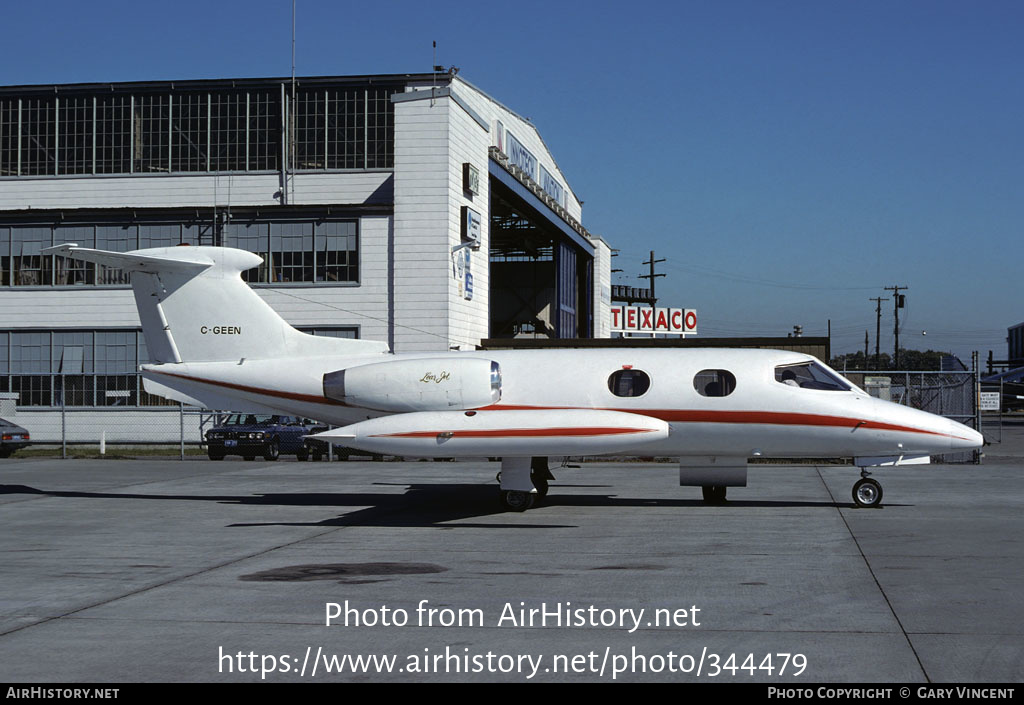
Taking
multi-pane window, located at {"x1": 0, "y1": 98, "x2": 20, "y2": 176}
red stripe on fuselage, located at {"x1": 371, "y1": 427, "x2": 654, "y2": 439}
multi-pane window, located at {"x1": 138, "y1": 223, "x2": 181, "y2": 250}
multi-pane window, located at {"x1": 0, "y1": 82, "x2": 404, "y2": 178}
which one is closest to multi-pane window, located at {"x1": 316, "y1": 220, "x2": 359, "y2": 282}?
multi-pane window, located at {"x1": 0, "y1": 82, "x2": 404, "y2": 178}

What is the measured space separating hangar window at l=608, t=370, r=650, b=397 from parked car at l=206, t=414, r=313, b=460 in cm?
1794

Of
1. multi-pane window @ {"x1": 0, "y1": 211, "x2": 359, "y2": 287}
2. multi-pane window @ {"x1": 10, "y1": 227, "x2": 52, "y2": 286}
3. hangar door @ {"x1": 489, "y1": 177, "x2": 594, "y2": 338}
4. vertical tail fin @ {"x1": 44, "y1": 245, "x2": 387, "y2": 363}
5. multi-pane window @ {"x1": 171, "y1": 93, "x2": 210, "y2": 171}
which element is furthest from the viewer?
hangar door @ {"x1": 489, "y1": 177, "x2": 594, "y2": 338}

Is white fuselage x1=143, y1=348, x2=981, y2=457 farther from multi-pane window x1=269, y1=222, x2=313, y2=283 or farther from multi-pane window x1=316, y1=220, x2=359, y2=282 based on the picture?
multi-pane window x1=269, y1=222, x2=313, y2=283

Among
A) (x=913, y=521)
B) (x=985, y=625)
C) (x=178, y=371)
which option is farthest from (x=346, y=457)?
(x=985, y=625)

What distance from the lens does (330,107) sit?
4597cm

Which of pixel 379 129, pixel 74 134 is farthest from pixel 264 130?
pixel 74 134

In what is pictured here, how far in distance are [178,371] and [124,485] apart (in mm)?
5125

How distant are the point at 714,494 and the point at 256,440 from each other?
62.4ft

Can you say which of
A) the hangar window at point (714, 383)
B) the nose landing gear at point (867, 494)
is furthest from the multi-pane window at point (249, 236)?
the nose landing gear at point (867, 494)

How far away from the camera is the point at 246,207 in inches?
1657

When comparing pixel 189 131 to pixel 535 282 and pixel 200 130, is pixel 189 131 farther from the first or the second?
pixel 535 282

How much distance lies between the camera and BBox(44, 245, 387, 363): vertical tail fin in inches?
794

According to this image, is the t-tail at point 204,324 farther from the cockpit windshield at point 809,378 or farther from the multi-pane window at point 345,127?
the multi-pane window at point 345,127
